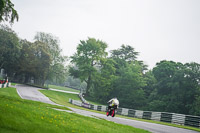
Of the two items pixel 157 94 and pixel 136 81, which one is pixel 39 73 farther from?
pixel 157 94

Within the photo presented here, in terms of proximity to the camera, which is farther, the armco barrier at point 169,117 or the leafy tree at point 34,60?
the leafy tree at point 34,60

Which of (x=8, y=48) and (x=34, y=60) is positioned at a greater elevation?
(x=8, y=48)

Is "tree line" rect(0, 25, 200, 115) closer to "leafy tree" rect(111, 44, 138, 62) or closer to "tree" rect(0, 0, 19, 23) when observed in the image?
"leafy tree" rect(111, 44, 138, 62)

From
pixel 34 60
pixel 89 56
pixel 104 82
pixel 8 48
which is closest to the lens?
pixel 8 48

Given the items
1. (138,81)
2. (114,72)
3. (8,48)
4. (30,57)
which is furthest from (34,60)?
(138,81)

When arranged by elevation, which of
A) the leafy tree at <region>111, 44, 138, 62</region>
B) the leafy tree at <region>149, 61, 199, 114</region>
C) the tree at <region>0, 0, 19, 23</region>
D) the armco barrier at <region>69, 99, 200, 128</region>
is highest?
the leafy tree at <region>111, 44, 138, 62</region>

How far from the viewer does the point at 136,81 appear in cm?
5716

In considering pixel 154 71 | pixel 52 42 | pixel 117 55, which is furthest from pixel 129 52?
pixel 52 42

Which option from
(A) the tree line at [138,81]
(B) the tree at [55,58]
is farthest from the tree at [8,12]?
(B) the tree at [55,58]

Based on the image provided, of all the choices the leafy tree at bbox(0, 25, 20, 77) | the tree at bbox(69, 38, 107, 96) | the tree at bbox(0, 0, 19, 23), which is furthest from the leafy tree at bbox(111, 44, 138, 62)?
the tree at bbox(0, 0, 19, 23)

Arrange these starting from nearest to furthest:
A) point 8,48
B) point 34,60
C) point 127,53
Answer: point 8,48
point 34,60
point 127,53

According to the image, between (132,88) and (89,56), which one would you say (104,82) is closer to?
(132,88)

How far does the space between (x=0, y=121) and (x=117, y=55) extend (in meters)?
66.9

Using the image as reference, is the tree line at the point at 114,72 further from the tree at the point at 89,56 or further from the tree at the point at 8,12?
the tree at the point at 8,12
